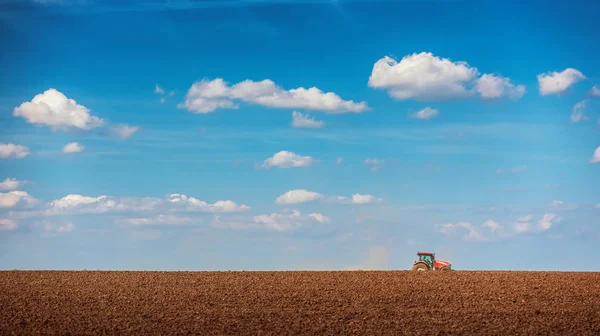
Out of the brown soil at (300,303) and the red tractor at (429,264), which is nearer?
the brown soil at (300,303)

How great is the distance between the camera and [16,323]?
2512cm

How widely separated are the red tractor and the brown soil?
3.32 m

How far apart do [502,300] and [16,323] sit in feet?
59.5

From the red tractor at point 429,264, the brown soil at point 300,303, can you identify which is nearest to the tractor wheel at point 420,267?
the red tractor at point 429,264

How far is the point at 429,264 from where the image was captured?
38344 mm

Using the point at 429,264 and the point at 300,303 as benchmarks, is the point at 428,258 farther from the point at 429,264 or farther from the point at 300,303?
the point at 300,303

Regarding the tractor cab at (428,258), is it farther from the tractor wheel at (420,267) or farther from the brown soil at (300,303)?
the brown soil at (300,303)

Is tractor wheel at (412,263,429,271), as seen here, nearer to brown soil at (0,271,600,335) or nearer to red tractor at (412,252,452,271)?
red tractor at (412,252,452,271)

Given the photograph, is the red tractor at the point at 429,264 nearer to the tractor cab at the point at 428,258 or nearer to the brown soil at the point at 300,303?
the tractor cab at the point at 428,258

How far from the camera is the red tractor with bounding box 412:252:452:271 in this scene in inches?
1499

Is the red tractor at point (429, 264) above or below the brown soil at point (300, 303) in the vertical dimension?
above

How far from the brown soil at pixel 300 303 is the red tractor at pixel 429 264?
3323 millimetres

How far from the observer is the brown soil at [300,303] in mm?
24344

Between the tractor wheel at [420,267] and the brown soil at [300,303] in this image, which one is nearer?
the brown soil at [300,303]
